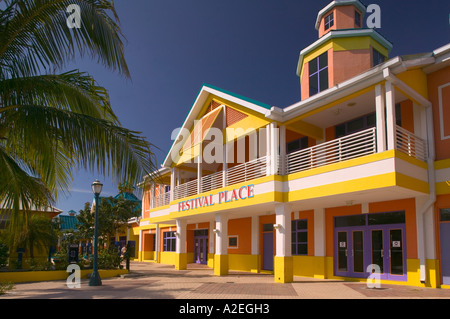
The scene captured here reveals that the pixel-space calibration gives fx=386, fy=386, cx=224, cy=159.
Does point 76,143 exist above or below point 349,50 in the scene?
below

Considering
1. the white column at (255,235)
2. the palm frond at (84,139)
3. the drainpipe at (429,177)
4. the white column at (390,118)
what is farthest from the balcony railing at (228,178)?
the palm frond at (84,139)

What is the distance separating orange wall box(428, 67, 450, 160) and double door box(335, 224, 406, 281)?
301cm

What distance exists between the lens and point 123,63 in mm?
7535

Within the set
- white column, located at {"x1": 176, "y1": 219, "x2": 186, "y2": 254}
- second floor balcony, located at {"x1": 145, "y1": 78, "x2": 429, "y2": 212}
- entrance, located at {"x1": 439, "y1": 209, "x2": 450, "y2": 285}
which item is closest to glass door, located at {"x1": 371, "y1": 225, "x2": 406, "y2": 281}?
entrance, located at {"x1": 439, "y1": 209, "x2": 450, "y2": 285}

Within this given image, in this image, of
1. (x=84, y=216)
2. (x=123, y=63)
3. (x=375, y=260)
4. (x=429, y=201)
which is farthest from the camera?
(x=84, y=216)

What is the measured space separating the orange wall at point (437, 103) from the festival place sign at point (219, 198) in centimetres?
691

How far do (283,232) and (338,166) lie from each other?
3.52 meters

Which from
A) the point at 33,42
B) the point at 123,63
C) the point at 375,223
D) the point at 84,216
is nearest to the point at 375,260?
the point at 375,223

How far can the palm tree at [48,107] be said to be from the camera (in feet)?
22.2

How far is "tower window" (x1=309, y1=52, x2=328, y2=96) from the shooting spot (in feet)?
62.1

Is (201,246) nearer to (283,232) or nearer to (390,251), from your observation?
(283,232)
